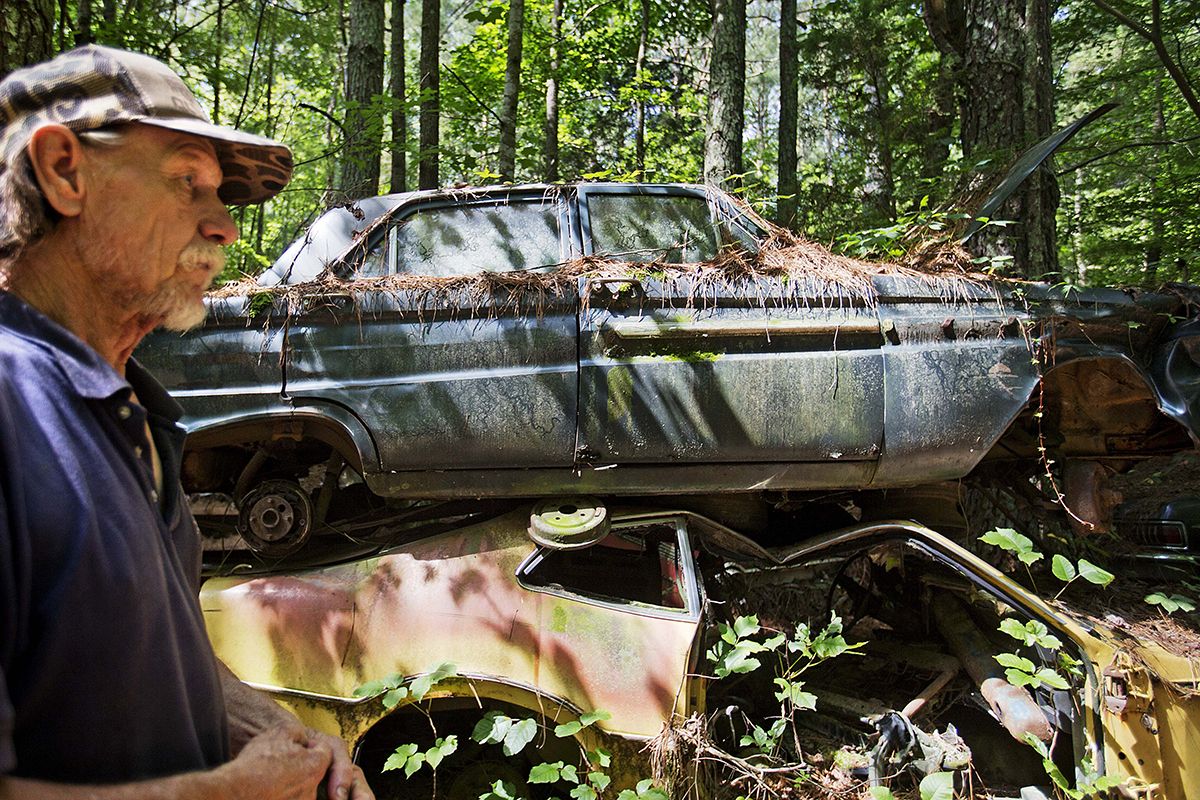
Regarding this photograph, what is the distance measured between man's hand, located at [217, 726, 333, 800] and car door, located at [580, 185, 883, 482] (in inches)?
78.6

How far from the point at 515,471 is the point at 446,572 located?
51cm

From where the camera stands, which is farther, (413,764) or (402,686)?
(402,686)

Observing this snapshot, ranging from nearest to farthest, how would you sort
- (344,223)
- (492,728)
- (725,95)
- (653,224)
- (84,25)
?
(492,728) < (344,223) < (653,224) < (84,25) < (725,95)

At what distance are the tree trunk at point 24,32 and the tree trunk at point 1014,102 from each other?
5123 mm

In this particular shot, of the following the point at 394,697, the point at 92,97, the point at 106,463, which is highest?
the point at 92,97

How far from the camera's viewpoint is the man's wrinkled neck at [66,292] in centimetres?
107

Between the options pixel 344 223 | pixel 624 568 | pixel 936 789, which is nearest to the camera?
pixel 936 789

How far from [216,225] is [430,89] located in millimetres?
7328

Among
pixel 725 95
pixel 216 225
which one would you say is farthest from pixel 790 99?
pixel 216 225

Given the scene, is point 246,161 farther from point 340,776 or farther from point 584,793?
point 584,793

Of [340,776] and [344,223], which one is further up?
[344,223]

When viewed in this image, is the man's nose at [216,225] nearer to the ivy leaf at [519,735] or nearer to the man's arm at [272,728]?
the man's arm at [272,728]

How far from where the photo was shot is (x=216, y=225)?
1297mm

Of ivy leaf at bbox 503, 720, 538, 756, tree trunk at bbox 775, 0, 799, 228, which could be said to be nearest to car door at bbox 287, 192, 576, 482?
ivy leaf at bbox 503, 720, 538, 756
